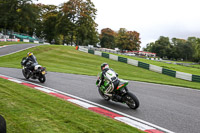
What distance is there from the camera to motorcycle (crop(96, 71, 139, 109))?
282 inches

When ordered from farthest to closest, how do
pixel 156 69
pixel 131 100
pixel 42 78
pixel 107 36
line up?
pixel 107 36, pixel 156 69, pixel 42 78, pixel 131 100

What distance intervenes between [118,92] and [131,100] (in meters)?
0.66

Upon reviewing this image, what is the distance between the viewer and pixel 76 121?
16.8 feet

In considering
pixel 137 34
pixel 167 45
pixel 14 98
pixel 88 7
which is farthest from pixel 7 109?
pixel 167 45

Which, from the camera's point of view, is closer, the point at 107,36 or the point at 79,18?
the point at 79,18

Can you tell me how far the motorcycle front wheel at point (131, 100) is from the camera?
7.07 m

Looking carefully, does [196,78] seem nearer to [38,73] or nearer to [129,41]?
[38,73]

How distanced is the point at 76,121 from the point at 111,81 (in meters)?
2.88

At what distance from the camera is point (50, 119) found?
510cm

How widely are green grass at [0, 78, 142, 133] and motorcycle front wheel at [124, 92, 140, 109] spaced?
1766 millimetres

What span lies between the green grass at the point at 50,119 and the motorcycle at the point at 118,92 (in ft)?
5.89

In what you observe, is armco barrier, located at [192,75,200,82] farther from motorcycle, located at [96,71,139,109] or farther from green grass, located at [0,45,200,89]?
motorcycle, located at [96,71,139,109]

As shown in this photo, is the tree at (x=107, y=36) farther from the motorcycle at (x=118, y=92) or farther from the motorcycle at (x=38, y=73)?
the motorcycle at (x=118, y=92)

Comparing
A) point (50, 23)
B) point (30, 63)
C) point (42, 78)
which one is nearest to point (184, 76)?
point (42, 78)
